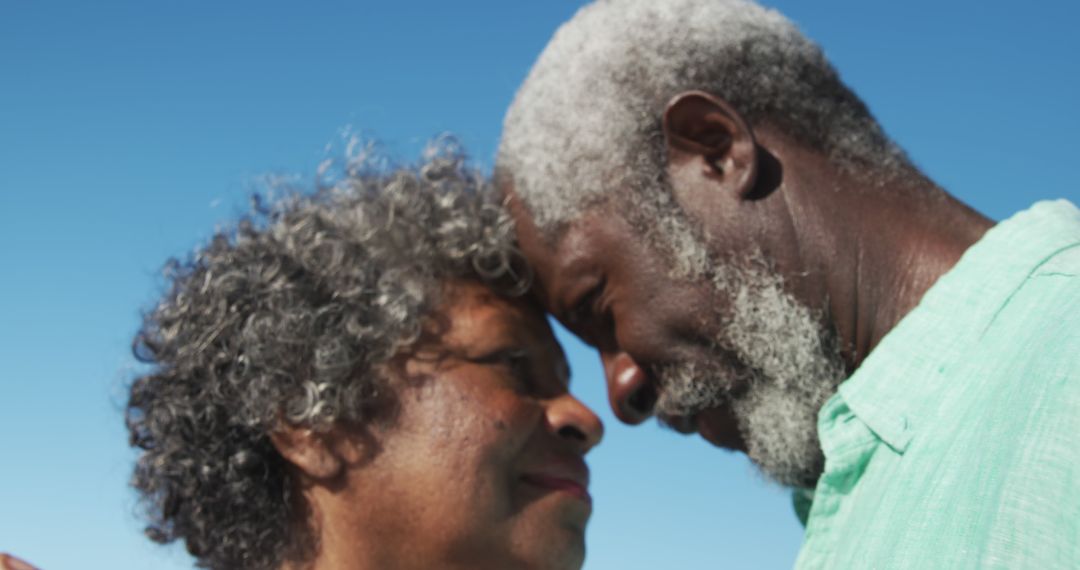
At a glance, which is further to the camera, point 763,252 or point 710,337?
point 710,337

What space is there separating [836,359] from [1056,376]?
2.97 ft

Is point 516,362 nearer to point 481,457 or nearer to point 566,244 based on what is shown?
point 481,457

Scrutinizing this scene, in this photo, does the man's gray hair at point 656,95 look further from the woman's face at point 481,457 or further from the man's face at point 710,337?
the woman's face at point 481,457

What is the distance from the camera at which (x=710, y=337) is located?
3383 millimetres

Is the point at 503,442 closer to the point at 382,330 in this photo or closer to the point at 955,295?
the point at 382,330

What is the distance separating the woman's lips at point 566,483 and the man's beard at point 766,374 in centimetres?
40

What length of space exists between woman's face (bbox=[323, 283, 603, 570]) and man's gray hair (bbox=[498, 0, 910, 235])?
46 centimetres

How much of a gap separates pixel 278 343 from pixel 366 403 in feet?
1.11

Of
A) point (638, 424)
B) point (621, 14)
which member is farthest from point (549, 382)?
point (621, 14)

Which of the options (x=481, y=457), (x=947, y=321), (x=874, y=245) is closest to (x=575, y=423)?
(x=481, y=457)

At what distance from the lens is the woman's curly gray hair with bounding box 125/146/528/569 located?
3.78 meters

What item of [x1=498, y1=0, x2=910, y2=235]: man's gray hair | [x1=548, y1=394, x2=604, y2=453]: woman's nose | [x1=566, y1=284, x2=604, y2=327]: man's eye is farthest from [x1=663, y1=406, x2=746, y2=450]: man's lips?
[x1=498, y1=0, x2=910, y2=235]: man's gray hair

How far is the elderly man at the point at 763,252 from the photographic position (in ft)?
9.07

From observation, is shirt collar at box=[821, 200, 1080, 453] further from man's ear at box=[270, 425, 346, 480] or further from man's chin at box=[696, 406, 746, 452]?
man's ear at box=[270, 425, 346, 480]
